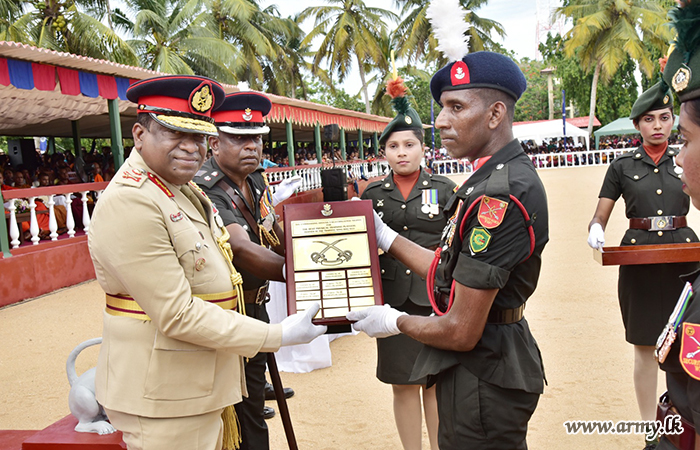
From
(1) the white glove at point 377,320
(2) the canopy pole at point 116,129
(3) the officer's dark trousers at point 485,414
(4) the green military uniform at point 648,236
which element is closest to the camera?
(3) the officer's dark trousers at point 485,414

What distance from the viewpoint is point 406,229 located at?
358 centimetres

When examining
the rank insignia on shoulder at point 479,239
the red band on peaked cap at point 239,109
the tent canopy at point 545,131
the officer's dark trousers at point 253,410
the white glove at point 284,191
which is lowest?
the officer's dark trousers at point 253,410

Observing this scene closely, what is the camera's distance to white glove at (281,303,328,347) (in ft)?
7.06

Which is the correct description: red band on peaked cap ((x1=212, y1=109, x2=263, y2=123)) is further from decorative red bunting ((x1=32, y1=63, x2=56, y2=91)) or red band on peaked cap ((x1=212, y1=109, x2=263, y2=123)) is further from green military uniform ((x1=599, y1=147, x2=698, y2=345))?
decorative red bunting ((x1=32, y1=63, x2=56, y2=91))

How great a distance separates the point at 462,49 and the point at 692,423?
1659mm

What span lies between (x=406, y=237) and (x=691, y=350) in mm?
2345

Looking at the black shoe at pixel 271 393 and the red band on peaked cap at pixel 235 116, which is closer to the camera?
the red band on peaked cap at pixel 235 116

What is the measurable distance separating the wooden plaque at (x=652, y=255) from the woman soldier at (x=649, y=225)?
429 mm

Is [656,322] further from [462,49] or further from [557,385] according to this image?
[462,49]

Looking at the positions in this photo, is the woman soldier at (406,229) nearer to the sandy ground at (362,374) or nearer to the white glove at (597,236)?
the sandy ground at (362,374)

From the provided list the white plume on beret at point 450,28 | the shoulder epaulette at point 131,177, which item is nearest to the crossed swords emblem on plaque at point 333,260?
the shoulder epaulette at point 131,177

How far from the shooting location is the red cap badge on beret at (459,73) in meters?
2.14

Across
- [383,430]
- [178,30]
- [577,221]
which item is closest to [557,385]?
[383,430]

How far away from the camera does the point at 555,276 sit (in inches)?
Answer: 303
